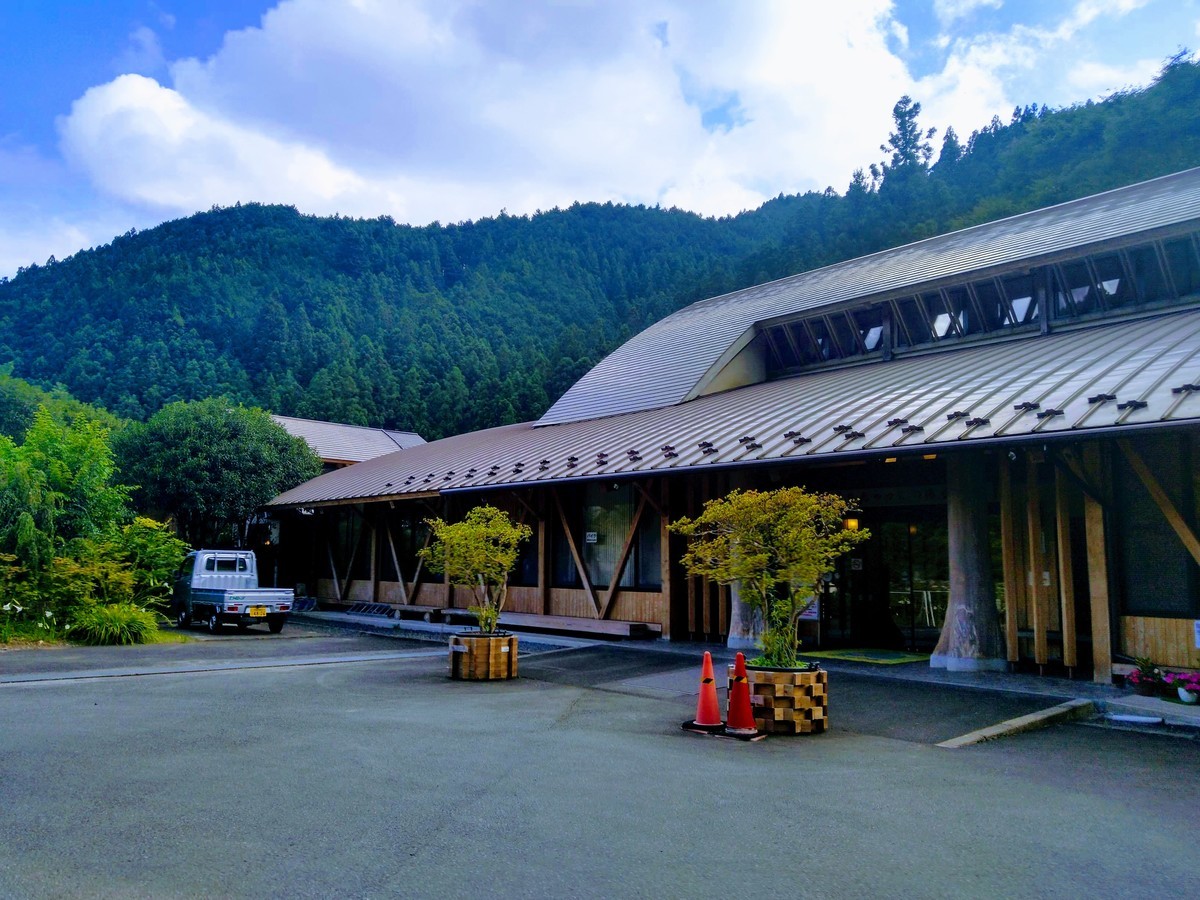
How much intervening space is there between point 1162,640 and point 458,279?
80.5 m

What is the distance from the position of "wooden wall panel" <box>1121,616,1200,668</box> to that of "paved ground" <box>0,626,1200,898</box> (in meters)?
2.13

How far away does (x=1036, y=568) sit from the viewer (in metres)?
11.1

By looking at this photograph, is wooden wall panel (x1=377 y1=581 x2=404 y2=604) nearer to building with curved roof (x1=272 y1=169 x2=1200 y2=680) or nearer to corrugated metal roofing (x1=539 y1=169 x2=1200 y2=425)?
building with curved roof (x1=272 y1=169 x2=1200 y2=680)

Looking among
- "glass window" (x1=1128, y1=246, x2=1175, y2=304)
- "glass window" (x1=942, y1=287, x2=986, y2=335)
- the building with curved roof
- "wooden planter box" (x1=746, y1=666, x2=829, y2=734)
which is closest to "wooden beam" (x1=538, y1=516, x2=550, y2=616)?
the building with curved roof

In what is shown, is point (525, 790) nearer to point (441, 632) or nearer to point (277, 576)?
point (441, 632)

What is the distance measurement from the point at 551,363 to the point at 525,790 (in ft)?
175

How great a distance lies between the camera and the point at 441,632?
18656 mm

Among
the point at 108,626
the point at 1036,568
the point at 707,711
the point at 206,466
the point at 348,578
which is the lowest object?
the point at 707,711

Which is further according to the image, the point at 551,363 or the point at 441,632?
the point at 551,363

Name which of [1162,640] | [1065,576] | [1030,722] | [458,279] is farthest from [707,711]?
[458,279]

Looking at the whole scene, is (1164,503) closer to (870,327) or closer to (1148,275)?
(1148,275)

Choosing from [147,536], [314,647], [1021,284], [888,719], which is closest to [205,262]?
[147,536]

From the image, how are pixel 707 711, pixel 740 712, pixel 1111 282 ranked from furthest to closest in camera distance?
pixel 1111 282 → pixel 707 711 → pixel 740 712

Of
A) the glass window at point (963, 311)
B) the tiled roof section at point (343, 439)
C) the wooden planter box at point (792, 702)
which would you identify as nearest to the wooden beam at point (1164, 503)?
the wooden planter box at point (792, 702)
